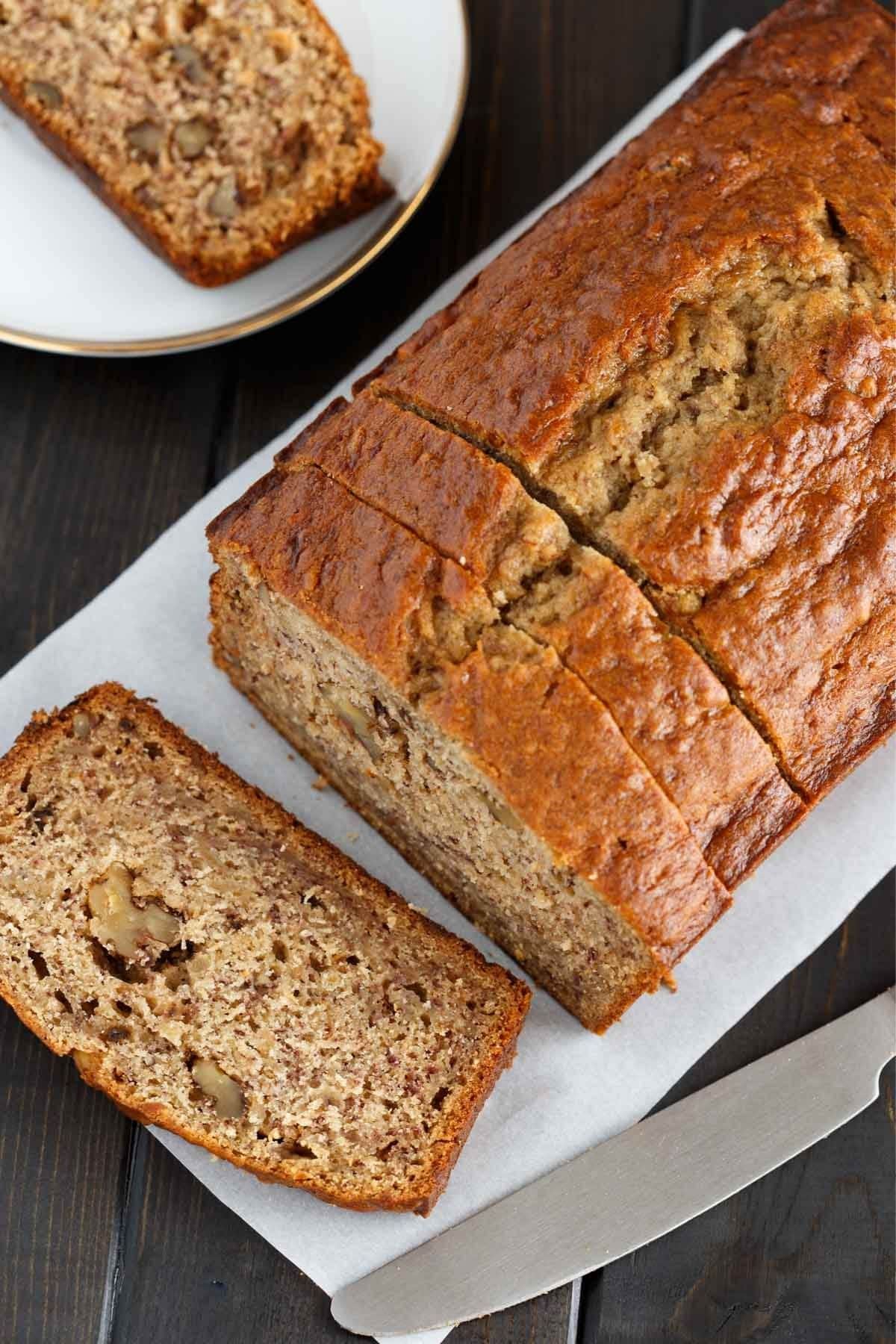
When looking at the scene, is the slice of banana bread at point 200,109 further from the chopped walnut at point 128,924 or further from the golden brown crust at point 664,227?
the chopped walnut at point 128,924

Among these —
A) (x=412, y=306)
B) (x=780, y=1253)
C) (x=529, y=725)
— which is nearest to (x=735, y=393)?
(x=529, y=725)

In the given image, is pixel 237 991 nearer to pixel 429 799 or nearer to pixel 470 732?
pixel 429 799

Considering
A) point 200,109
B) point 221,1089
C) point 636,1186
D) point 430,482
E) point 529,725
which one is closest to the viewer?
point 529,725

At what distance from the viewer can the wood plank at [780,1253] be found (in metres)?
3.16

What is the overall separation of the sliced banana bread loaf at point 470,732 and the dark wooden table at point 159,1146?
0.63 meters

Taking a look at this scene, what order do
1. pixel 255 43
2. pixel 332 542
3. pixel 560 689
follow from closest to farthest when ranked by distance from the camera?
pixel 560 689 < pixel 332 542 < pixel 255 43

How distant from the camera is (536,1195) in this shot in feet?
10.1

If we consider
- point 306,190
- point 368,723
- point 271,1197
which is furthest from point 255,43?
point 271,1197

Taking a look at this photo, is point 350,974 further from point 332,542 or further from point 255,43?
point 255,43

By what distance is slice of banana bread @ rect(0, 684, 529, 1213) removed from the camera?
293 cm

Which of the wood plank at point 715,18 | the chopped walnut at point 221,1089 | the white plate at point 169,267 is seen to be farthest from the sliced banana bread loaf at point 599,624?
the wood plank at point 715,18

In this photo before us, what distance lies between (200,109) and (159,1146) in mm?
2584

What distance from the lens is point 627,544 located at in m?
2.69

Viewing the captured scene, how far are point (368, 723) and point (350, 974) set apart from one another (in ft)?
1.89
